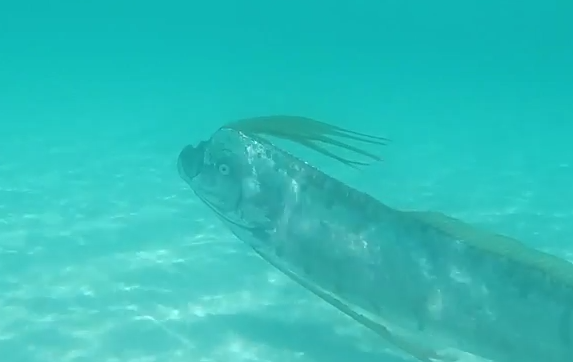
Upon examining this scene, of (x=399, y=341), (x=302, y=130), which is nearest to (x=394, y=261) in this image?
(x=399, y=341)

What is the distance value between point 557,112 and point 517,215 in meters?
20.9

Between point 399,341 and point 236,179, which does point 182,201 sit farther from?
point 399,341

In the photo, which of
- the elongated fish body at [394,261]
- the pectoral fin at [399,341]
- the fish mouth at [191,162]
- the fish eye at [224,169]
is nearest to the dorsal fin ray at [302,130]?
the elongated fish body at [394,261]

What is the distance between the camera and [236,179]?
3.38m

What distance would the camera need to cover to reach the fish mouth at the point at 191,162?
3533 mm

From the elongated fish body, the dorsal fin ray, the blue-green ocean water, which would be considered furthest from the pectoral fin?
the blue-green ocean water

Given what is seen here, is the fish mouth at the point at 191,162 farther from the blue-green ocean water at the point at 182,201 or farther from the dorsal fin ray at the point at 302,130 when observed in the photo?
the blue-green ocean water at the point at 182,201

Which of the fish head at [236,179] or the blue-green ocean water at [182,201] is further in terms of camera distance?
the blue-green ocean water at [182,201]

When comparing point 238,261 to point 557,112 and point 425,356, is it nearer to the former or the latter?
point 425,356

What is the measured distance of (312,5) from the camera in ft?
448

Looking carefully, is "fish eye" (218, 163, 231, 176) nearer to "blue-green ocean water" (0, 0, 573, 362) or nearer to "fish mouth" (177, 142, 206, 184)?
"fish mouth" (177, 142, 206, 184)

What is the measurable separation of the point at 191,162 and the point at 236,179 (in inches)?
13.5

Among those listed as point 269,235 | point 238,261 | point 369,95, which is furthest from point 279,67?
point 269,235

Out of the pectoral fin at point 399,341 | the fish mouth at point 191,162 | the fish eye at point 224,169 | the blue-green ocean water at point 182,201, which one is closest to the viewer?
the pectoral fin at point 399,341
